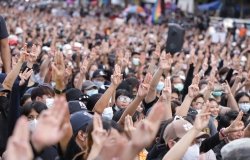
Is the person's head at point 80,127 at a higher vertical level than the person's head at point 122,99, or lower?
higher

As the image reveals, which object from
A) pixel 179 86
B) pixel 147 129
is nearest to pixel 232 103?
pixel 179 86

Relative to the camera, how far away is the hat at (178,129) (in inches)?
201

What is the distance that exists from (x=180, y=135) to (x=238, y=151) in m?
0.98

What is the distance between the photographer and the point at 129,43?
730 inches

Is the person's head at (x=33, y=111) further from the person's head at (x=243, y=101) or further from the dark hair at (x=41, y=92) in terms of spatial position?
the person's head at (x=243, y=101)

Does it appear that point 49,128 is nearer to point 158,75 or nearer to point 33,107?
point 33,107

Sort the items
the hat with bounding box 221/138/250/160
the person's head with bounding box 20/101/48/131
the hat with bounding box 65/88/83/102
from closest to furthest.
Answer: the hat with bounding box 221/138/250/160 → the person's head with bounding box 20/101/48/131 → the hat with bounding box 65/88/83/102

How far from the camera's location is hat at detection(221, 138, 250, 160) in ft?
13.5

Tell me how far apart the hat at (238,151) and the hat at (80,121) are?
1.06 m

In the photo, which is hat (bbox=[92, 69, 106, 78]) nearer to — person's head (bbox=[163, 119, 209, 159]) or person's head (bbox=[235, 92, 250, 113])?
person's head (bbox=[235, 92, 250, 113])

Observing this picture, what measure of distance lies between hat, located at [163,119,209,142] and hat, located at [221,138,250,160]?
847 millimetres

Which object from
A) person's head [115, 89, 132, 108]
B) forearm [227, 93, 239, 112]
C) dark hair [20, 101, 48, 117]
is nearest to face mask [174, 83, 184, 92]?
forearm [227, 93, 239, 112]

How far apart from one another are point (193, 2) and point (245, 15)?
334 cm

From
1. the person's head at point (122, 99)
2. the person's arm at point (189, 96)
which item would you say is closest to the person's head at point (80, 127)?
the person's arm at point (189, 96)
